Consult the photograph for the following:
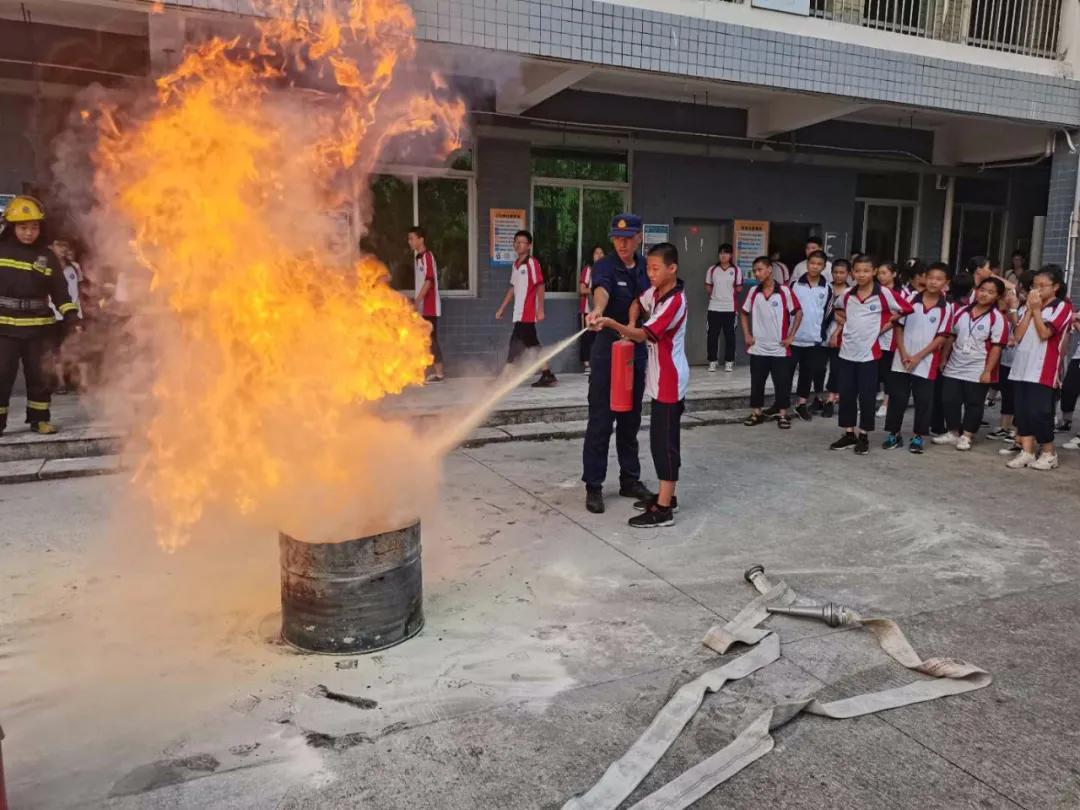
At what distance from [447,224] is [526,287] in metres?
1.59

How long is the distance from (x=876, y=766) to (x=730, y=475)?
403 centimetres

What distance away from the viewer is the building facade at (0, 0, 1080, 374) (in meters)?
8.20

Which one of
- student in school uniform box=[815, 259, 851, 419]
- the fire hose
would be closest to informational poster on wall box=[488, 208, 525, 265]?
student in school uniform box=[815, 259, 851, 419]

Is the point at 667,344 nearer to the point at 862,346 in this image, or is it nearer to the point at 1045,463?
the point at 862,346

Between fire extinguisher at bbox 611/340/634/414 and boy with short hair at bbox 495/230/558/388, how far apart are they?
4581 millimetres

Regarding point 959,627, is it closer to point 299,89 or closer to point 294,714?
point 294,714

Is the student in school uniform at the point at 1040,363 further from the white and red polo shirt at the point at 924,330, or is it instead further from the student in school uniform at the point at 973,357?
the white and red polo shirt at the point at 924,330

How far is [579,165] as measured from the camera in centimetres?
1132

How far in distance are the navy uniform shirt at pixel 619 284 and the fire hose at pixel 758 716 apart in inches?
87.8

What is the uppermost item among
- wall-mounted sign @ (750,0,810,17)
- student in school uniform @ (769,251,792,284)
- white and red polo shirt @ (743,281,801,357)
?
wall-mounted sign @ (750,0,810,17)

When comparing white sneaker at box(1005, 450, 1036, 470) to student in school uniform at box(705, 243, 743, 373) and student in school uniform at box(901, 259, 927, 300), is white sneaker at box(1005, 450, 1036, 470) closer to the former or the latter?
student in school uniform at box(901, 259, 927, 300)

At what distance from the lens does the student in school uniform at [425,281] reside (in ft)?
32.6

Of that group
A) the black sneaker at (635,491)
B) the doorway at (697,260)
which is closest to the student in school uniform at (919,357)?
the black sneaker at (635,491)

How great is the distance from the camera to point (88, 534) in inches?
200
